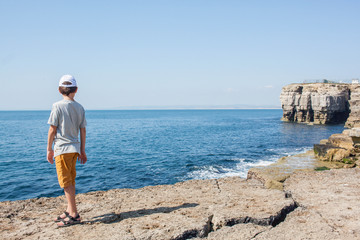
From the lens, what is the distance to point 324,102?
6166 centimetres

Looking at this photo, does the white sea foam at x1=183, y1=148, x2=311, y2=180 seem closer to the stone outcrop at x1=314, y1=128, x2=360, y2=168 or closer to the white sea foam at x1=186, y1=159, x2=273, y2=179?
the white sea foam at x1=186, y1=159, x2=273, y2=179

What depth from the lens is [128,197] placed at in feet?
22.3

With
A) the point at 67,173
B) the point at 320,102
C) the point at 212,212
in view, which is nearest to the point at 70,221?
the point at 67,173

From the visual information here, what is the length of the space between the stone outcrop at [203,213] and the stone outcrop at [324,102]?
59.6 meters

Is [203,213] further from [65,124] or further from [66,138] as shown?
[65,124]

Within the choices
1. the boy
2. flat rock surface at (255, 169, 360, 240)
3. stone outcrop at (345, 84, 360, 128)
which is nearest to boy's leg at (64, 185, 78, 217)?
the boy

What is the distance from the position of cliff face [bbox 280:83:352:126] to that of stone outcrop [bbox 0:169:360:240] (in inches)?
2366

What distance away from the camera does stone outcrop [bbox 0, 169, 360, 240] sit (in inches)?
182

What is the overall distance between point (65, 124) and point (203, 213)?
3.14 m

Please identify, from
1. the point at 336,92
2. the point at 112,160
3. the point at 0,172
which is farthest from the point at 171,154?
the point at 336,92

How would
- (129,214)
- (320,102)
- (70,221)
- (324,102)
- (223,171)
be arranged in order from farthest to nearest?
(320,102) → (324,102) → (223,171) → (129,214) → (70,221)

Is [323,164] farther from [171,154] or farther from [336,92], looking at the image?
[336,92]

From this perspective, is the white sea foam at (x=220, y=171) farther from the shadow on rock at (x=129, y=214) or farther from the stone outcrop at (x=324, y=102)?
the stone outcrop at (x=324, y=102)

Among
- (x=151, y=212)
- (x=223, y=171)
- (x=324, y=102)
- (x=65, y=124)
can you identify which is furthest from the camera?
(x=324, y=102)
